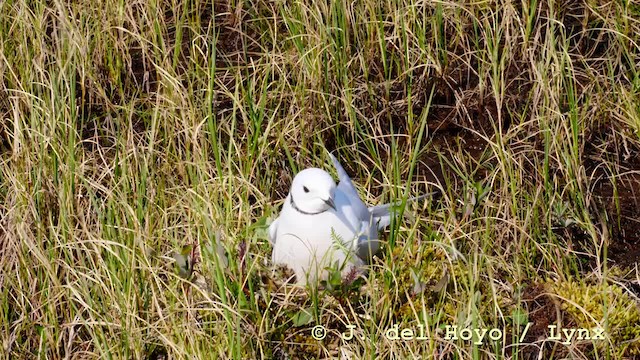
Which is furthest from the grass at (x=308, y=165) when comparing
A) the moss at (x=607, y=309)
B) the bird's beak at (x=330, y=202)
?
the bird's beak at (x=330, y=202)

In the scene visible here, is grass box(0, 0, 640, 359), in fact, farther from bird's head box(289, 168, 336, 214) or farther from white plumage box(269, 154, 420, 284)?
bird's head box(289, 168, 336, 214)

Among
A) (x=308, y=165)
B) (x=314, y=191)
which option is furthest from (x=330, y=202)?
(x=308, y=165)

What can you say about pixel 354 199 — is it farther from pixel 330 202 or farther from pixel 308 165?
pixel 308 165

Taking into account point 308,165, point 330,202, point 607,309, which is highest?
point 330,202

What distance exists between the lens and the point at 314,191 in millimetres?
2844

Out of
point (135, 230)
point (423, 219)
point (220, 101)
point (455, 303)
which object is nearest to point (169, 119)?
point (220, 101)

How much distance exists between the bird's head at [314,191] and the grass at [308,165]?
0.21 metres

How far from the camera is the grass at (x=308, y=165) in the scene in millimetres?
2920

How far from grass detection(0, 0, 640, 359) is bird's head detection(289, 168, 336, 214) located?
21 centimetres

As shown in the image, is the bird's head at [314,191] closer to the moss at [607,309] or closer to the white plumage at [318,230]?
the white plumage at [318,230]

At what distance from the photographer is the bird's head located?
112 inches

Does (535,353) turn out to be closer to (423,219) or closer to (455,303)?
(455,303)

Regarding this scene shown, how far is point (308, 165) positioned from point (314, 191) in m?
0.69

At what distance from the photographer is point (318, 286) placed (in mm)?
2955
